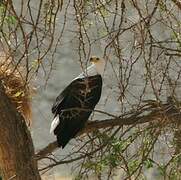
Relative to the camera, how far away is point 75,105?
188 centimetres

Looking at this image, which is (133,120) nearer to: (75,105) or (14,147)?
(75,105)

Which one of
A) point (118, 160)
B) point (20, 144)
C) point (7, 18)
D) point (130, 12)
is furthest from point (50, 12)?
point (130, 12)

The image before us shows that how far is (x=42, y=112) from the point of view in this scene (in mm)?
3404

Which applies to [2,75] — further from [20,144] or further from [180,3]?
[180,3]

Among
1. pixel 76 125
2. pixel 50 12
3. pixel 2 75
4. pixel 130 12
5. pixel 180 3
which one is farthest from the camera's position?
pixel 130 12

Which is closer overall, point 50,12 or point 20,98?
point 50,12

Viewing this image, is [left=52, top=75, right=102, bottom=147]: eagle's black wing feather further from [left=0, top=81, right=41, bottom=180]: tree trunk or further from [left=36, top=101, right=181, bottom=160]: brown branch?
[left=0, top=81, right=41, bottom=180]: tree trunk

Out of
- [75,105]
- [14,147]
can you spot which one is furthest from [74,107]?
[14,147]

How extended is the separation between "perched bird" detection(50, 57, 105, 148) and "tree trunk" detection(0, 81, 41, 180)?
1.07ft

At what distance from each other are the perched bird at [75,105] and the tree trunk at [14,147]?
32cm

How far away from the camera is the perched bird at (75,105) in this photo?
1796 mm

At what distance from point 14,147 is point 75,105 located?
0.52 metres

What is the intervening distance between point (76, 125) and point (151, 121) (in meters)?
0.24

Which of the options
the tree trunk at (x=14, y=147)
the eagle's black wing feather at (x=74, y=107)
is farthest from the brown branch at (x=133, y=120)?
the tree trunk at (x=14, y=147)
